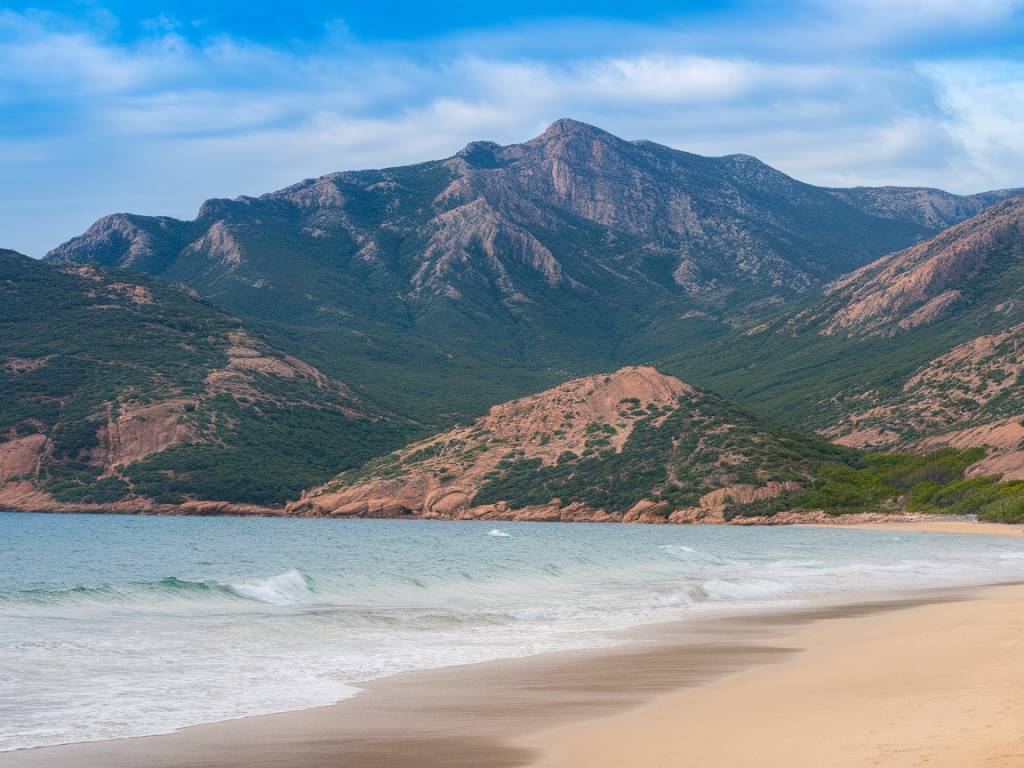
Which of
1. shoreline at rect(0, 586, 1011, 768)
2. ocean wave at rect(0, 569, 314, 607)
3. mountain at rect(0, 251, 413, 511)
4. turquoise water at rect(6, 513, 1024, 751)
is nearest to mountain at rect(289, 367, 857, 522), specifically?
mountain at rect(0, 251, 413, 511)

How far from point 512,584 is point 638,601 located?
6.20m

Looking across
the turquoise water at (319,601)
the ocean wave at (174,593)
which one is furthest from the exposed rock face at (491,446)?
the ocean wave at (174,593)

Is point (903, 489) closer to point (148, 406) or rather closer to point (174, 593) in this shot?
point (148, 406)

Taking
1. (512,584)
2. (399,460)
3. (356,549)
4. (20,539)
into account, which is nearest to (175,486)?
(399,460)

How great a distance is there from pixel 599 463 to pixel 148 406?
53.4 meters

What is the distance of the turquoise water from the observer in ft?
65.3

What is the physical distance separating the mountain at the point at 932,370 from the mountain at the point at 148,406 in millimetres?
Answer: 59530

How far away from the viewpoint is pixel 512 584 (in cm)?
4250

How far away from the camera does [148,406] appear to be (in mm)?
135875

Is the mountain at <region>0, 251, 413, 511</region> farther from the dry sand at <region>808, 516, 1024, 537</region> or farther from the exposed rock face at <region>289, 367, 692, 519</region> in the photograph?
the dry sand at <region>808, 516, 1024, 537</region>

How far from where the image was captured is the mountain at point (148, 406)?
408 ft

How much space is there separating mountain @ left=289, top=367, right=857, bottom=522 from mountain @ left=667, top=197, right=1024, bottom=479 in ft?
54.5

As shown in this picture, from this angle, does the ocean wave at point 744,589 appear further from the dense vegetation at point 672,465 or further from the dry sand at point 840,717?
the dense vegetation at point 672,465

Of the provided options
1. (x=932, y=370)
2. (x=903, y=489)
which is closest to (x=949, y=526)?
(x=903, y=489)
